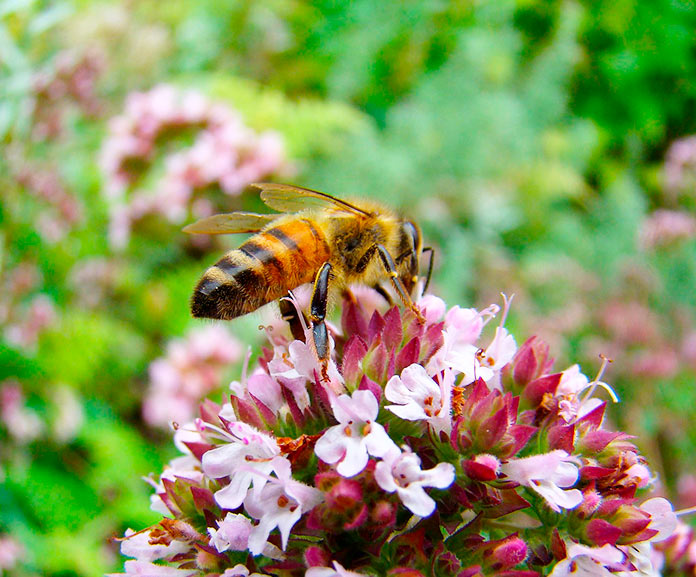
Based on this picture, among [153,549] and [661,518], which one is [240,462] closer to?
[153,549]

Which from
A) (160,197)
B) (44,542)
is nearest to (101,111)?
(160,197)

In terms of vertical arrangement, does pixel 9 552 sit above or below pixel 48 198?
below

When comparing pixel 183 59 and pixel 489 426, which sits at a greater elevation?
pixel 489 426

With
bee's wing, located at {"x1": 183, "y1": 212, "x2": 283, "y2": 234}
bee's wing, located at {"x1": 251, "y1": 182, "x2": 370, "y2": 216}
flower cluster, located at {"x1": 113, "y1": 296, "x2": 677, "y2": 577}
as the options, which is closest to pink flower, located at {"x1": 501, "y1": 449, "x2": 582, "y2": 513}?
flower cluster, located at {"x1": 113, "y1": 296, "x2": 677, "y2": 577}

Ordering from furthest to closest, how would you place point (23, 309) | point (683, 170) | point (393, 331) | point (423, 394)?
point (683, 170)
point (23, 309)
point (393, 331)
point (423, 394)

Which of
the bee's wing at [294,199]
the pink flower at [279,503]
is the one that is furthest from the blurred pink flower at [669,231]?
the pink flower at [279,503]

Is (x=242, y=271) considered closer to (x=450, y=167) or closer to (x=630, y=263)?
(x=630, y=263)

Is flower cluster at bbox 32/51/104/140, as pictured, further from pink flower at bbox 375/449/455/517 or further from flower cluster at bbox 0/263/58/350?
pink flower at bbox 375/449/455/517

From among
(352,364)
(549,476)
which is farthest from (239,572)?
(549,476)
